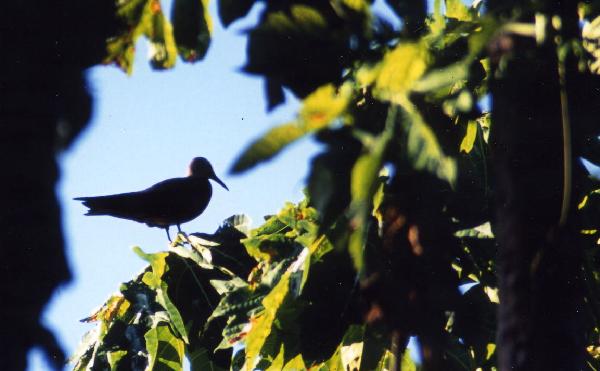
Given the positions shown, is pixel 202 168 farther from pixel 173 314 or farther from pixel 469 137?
pixel 469 137

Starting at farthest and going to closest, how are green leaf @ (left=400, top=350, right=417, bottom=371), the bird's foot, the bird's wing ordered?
the bird's wing
the bird's foot
green leaf @ (left=400, top=350, right=417, bottom=371)

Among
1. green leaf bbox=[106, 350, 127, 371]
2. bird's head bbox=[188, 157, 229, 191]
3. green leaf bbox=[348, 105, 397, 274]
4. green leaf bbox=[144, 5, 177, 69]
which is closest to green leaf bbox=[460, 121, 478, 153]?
green leaf bbox=[144, 5, 177, 69]

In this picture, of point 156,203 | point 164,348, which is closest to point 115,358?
point 164,348

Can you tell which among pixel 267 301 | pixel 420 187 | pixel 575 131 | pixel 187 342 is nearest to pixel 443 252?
pixel 420 187

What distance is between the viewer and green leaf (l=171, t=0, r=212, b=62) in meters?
1.03

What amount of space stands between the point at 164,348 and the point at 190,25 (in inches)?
56.2

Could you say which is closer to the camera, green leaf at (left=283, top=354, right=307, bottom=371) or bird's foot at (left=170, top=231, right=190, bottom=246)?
green leaf at (left=283, top=354, right=307, bottom=371)

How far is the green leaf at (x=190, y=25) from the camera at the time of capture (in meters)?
1.03

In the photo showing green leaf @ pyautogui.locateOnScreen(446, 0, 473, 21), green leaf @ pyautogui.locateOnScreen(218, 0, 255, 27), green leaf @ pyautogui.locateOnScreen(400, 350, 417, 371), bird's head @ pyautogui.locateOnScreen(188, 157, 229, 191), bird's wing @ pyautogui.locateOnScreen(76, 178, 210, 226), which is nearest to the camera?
green leaf @ pyautogui.locateOnScreen(218, 0, 255, 27)

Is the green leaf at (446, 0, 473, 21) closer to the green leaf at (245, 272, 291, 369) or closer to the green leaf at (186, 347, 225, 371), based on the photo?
the green leaf at (245, 272, 291, 369)

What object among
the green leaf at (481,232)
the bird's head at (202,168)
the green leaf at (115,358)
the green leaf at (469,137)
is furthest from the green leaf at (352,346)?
the bird's head at (202,168)

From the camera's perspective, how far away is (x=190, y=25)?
1.04 m

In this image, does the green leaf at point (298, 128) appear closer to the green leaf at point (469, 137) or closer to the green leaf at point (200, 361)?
the green leaf at point (469, 137)

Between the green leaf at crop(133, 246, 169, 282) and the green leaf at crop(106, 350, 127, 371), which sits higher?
the green leaf at crop(133, 246, 169, 282)
